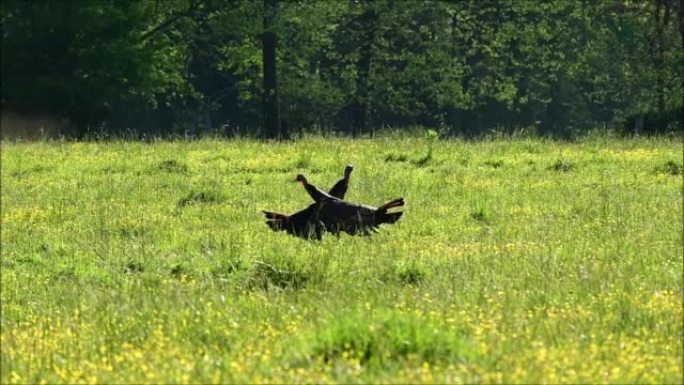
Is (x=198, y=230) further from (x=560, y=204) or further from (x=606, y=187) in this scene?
(x=606, y=187)

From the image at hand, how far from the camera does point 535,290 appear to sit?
9133mm

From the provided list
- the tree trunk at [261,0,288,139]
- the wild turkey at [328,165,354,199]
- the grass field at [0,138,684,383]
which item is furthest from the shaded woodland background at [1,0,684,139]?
the wild turkey at [328,165,354,199]

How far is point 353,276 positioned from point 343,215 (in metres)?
1.64

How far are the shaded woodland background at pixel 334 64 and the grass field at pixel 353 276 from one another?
422 inches

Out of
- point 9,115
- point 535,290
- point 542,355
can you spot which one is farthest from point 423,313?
point 9,115

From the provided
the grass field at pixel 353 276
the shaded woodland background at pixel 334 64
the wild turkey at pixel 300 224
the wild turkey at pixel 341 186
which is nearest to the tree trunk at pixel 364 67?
the shaded woodland background at pixel 334 64

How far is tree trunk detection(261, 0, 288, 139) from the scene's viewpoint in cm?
4272

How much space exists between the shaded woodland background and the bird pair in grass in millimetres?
16843

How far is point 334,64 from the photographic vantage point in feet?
197

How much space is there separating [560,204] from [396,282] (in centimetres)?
621

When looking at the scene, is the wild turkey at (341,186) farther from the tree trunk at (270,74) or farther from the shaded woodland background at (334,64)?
the tree trunk at (270,74)

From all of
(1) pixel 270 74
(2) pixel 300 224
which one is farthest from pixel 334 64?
(2) pixel 300 224

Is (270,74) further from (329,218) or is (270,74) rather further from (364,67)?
(329,218)

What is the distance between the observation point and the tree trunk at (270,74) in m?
42.7
